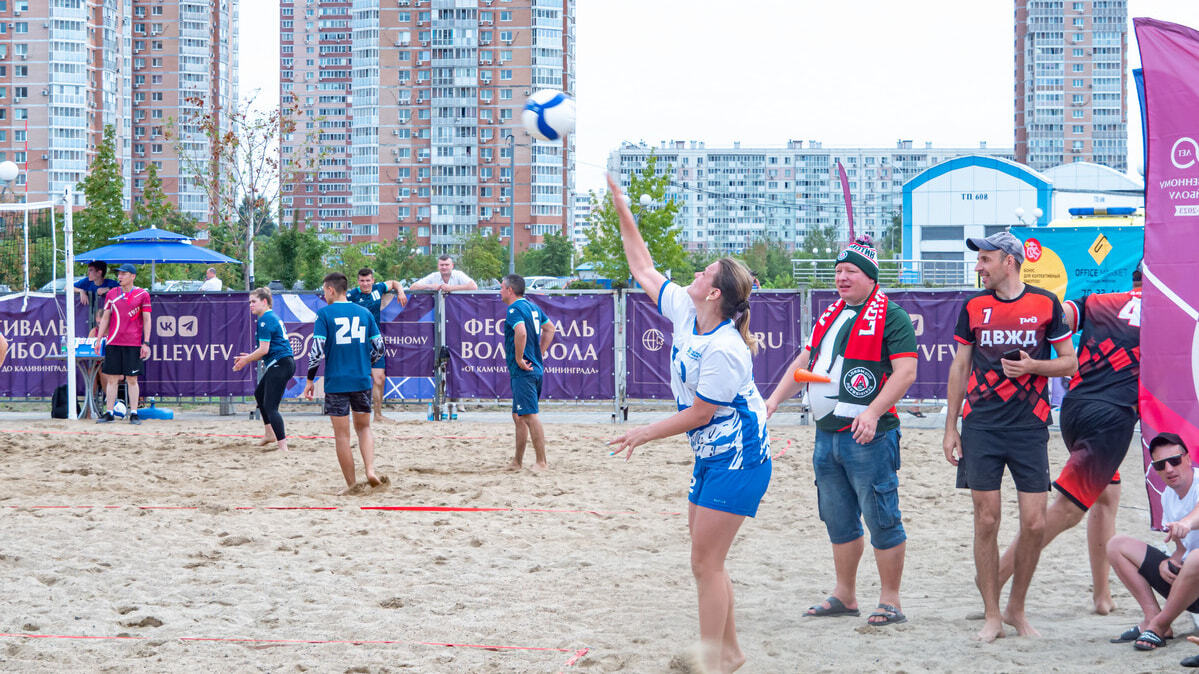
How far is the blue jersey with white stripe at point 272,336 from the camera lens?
12102mm

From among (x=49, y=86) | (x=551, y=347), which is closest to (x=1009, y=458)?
(x=551, y=347)

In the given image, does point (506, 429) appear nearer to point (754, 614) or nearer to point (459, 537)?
point (459, 537)

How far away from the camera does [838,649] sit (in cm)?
510

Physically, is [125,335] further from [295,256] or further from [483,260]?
[483,260]

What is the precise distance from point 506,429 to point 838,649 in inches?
384

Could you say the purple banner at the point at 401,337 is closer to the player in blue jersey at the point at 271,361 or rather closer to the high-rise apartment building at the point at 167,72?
the player in blue jersey at the point at 271,361

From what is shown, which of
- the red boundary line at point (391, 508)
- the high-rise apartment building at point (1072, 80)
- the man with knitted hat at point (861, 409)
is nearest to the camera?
the man with knitted hat at point (861, 409)

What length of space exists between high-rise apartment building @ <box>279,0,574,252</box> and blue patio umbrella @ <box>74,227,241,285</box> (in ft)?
267

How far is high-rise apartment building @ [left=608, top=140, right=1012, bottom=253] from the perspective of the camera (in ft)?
518

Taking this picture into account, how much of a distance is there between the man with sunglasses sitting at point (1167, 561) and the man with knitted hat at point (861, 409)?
42.9 inches

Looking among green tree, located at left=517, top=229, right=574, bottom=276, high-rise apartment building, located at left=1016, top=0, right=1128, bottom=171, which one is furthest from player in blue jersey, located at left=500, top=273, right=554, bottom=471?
high-rise apartment building, located at left=1016, top=0, right=1128, bottom=171

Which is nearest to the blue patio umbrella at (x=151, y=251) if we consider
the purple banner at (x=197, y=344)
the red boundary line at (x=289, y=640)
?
the purple banner at (x=197, y=344)

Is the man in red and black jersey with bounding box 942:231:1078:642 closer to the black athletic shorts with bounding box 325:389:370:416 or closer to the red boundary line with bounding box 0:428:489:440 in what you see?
the black athletic shorts with bounding box 325:389:370:416

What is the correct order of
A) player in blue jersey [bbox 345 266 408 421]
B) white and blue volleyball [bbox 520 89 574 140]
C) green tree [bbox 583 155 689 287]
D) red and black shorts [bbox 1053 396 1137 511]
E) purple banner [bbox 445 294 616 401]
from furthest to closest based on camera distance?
green tree [bbox 583 155 689 287], purple banner [bbox 445 294 616 401], player in blue jersey [bbox 345 266 408 421], white and blue volleyball [bbox 520 89 574 140], red and black shorts [bbox 1053 396 1137 511]
